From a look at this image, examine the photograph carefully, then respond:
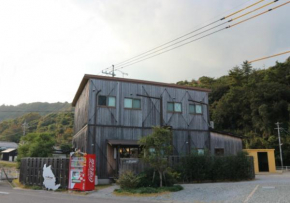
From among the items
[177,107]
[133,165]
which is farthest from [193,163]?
[177,107]

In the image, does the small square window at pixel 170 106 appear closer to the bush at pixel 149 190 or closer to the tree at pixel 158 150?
the tree at pixel 158 150

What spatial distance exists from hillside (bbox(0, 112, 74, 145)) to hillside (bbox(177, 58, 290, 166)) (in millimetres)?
39545

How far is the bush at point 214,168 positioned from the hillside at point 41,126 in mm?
56291

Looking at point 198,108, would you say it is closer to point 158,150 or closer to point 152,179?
point 158,150

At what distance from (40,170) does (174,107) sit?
11636 millimetres

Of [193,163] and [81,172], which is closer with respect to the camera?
[81,172]

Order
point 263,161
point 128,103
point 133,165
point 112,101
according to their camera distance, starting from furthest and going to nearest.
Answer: point 263,161, point 128,103, point 112,101, point 133,165

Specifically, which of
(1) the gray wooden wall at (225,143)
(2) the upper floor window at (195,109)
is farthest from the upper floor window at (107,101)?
(1) the gray wooden wall at (225,143)

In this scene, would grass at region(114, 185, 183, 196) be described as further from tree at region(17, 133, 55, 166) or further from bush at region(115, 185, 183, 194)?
tree at region(17, 133, 55, 166)

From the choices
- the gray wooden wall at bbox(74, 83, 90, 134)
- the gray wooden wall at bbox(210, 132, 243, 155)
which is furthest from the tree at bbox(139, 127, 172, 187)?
the gray wooden wall at bbox(210, 132, 243, 155)

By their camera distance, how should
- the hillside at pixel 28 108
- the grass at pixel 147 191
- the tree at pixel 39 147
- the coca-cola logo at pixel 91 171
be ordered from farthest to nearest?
the hillside at pixel 28 108 < the tree at pixel 39 147 < the coca-cola logo at pixel 91 171 < the grass at pixel 147 191

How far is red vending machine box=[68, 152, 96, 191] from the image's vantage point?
582 inches

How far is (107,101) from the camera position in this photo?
20.5 meters

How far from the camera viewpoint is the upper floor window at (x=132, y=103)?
834 inches
